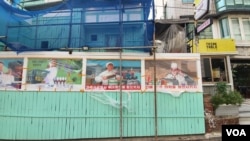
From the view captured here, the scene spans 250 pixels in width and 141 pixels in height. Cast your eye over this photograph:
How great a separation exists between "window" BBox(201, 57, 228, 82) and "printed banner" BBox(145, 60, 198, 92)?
6015 millimetres

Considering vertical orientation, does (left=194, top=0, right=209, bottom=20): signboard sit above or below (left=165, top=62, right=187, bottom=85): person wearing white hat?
above

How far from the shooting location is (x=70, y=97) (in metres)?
7.37

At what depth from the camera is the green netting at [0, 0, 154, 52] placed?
773cm

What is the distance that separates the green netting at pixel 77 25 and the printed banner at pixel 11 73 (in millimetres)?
502

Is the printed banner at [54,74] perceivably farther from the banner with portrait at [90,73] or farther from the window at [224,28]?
the window at [224,28]

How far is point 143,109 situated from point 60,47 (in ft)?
11.7

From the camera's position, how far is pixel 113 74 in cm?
762

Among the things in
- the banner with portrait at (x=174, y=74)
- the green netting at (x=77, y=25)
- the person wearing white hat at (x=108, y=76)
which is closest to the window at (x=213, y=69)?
the banner with portrait at (x=174, y=74)

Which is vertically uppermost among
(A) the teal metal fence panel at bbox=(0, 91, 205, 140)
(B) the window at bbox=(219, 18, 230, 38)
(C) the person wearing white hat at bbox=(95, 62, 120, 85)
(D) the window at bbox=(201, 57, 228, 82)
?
(B) the window at bbox=(219, 18, 230, 38)

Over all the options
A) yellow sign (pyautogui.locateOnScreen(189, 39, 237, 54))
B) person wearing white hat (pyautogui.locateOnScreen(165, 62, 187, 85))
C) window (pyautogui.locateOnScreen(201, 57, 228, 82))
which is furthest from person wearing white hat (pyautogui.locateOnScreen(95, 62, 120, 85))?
window (pyautogui.locateOnScreen(201, 57, 228, 82))

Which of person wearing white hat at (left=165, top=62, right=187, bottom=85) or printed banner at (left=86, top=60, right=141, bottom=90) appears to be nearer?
printed banner at (left=86, top=60, right=141, bottom=90)

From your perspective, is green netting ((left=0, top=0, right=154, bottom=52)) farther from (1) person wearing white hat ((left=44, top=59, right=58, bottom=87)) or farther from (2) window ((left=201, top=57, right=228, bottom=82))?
(2) window ((left=201, top=57, right=228, bottom=82))

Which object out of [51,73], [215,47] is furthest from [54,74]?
[215,47]

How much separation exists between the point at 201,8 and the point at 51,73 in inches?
262
